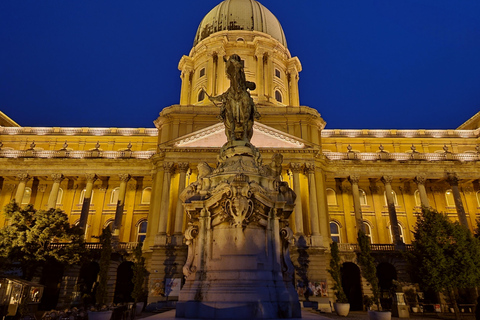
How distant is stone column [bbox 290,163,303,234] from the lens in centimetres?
3203

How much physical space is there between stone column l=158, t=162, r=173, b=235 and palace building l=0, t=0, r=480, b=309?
4.0 inches

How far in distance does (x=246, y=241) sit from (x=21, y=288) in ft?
57.4

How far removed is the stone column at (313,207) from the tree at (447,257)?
28.0ft

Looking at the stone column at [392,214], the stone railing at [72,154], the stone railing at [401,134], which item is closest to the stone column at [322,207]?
the stone column at [392,214]

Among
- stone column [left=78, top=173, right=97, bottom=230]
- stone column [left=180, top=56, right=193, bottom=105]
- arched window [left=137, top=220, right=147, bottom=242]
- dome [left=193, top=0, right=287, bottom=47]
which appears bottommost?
arched window [left=137, top=220, right=147, bottom=242]

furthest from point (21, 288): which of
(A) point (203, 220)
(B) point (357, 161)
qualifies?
(B) point (357, 161)

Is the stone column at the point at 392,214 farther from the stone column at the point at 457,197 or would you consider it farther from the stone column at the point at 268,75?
the stone column at the point at 268,75

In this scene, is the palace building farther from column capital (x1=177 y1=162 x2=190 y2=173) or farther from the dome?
the dome

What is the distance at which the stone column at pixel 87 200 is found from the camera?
36.2 m

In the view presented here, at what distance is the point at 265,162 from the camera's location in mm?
33250

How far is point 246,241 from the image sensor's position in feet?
28.7

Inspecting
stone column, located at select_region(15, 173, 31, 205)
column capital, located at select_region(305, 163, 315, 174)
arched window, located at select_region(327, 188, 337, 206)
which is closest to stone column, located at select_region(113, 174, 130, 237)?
stone column, located at select_region(15, 173, 31, 205)

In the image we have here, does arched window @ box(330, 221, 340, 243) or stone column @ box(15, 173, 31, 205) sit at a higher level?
stone column @ box(15, 173, 31, 205)

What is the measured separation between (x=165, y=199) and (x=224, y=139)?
8106mm
